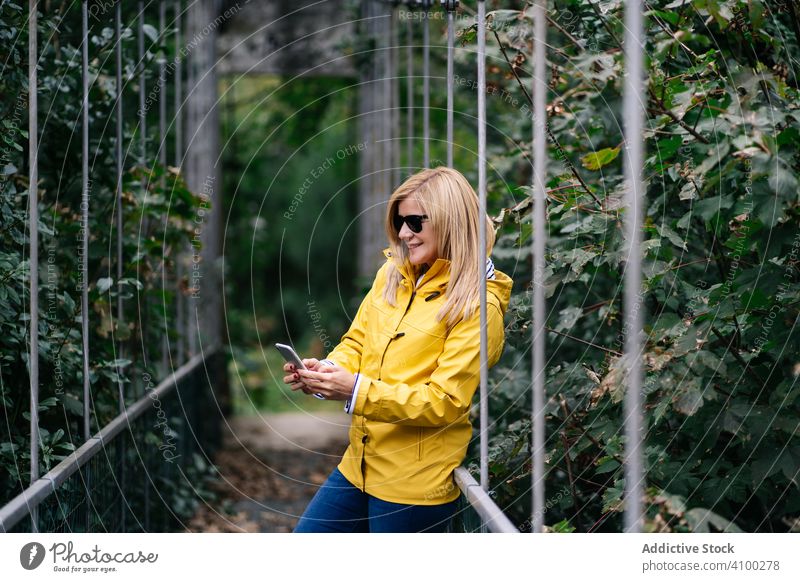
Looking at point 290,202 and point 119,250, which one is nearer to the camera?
point 119,250

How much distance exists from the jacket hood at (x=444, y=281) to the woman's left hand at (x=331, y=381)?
396mm

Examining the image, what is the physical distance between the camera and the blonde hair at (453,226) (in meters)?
2.65

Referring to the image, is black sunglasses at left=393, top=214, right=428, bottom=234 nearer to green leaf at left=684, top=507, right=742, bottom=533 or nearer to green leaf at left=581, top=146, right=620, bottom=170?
green leaf at left=581, top=146, right=620, bottom=170

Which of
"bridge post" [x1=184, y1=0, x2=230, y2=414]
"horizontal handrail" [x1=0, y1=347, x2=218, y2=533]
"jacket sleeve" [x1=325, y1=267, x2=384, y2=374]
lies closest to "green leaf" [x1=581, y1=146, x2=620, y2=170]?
"jacket sleeve" [x1=325, y1=267, x2=384, y2=374]

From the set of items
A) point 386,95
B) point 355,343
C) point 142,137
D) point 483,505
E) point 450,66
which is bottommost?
point 483,505

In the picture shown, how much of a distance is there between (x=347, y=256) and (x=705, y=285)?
17.8 meters

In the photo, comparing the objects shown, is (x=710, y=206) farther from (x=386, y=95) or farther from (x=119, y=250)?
(x=386, y=95)

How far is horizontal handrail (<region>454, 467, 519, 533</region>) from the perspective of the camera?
88.9 inches

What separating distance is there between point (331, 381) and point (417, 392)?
0.26 metres

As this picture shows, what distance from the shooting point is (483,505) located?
7.91ft

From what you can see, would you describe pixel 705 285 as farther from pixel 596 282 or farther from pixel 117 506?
pixel 117 506

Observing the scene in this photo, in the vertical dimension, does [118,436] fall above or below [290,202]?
below

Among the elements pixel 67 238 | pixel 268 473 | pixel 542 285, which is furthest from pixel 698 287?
pixel 268 473
